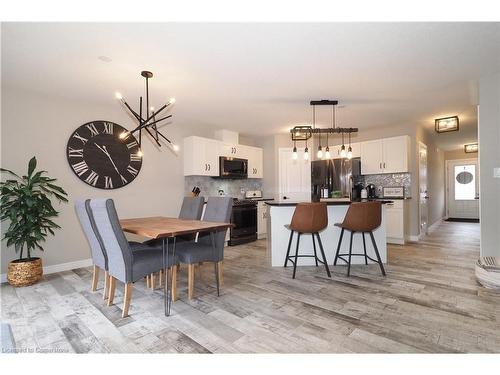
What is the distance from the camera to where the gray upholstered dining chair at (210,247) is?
2.64 metres

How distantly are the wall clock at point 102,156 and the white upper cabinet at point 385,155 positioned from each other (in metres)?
4.47

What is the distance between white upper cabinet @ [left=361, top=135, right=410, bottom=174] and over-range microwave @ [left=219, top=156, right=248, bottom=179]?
2551 mm

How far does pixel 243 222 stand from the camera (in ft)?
17.5

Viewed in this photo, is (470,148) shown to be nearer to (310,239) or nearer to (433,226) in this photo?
(433,226)

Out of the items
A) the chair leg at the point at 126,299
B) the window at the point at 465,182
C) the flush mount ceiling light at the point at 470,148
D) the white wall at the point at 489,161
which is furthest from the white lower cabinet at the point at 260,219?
the window at the point at 465,182

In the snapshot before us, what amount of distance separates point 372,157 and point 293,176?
1.71 meters

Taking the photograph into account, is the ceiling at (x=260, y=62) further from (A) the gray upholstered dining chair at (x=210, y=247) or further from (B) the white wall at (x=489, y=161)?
(A) the gray upholstered dining chair at (x=210, y=247)

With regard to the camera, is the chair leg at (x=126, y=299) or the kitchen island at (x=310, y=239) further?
the kitchen island at (x=310, y=239)

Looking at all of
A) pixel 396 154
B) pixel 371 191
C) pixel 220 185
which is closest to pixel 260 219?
pixel 220 185

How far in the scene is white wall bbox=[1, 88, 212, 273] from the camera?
3.34 metres

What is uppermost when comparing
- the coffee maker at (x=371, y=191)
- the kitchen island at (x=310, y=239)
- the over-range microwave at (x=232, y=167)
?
the over-range microwave at (x=232, y=167)

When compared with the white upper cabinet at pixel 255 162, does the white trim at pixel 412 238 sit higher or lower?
lower

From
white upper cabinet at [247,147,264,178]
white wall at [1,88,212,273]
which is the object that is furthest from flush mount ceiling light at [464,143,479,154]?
white wall at [1,88,212,273]

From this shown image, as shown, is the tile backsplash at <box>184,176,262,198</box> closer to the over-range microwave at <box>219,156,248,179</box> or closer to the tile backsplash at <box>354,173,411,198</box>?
the over-range microwave at <box>219,156,248,179</box>
